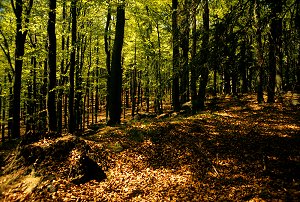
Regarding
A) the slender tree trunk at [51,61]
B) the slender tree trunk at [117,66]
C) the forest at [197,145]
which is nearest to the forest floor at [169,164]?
the forest at [197,145]

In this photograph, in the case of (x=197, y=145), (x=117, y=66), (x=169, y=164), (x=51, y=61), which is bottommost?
(x=169, y=164)

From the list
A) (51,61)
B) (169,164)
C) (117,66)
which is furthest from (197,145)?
(51,61)

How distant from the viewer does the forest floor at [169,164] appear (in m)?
7.27

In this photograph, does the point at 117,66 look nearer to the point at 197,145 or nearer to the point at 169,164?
the point at 197,145

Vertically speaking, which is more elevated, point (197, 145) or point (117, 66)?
point (117, 66)

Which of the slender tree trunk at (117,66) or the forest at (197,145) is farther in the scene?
the slender tree trunk at (117,66)

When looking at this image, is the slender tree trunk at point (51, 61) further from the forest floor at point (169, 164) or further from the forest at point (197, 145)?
the forest floor at point (169, 164)

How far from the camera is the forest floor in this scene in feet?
23.9

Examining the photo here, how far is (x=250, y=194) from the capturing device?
6754mm

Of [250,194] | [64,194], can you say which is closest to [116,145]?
[64,194]

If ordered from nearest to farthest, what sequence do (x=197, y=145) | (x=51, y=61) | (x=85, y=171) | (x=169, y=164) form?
(x=85, y=171)
(x=169, y=164)
(x=197, y=145)
(x=51, y=61)

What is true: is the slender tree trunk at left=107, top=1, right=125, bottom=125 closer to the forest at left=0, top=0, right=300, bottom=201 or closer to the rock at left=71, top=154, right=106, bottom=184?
the forest at left=0, top=0, right=300, bottom=201

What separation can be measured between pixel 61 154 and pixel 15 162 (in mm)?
1639

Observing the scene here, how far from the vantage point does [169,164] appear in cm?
923
